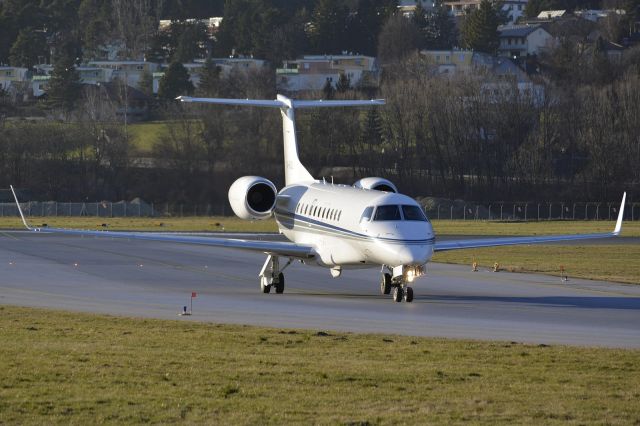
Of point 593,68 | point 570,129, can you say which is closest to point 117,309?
point 570,129

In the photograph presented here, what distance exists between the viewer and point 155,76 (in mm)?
181250

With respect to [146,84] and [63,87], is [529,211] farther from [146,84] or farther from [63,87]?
[146,84]

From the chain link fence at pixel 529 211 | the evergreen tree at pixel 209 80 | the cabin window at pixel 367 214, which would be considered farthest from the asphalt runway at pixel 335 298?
the evergreen tree at pixel 209 80

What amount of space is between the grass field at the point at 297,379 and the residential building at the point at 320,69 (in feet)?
503

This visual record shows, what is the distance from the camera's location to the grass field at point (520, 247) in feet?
151

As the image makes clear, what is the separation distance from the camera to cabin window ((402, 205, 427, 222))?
32531 mm

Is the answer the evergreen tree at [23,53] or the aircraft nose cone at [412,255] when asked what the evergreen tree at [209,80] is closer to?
the evergreen tree at [23,53]

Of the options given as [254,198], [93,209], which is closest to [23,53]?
[93,209]

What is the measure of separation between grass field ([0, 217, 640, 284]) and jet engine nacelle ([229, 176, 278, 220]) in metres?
10.2

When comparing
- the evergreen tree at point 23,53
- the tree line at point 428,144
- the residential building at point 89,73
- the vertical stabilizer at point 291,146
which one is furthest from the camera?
the evergreen tree at point 23,53

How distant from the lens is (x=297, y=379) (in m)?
20.1

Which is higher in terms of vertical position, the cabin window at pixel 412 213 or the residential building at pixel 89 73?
the residential building at pixel 89 73

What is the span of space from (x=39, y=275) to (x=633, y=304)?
17.8 meters

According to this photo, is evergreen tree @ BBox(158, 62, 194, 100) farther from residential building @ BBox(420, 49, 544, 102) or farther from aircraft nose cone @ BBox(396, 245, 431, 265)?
aircraft nose cone @ BBox(396, 245, 431, 265)
